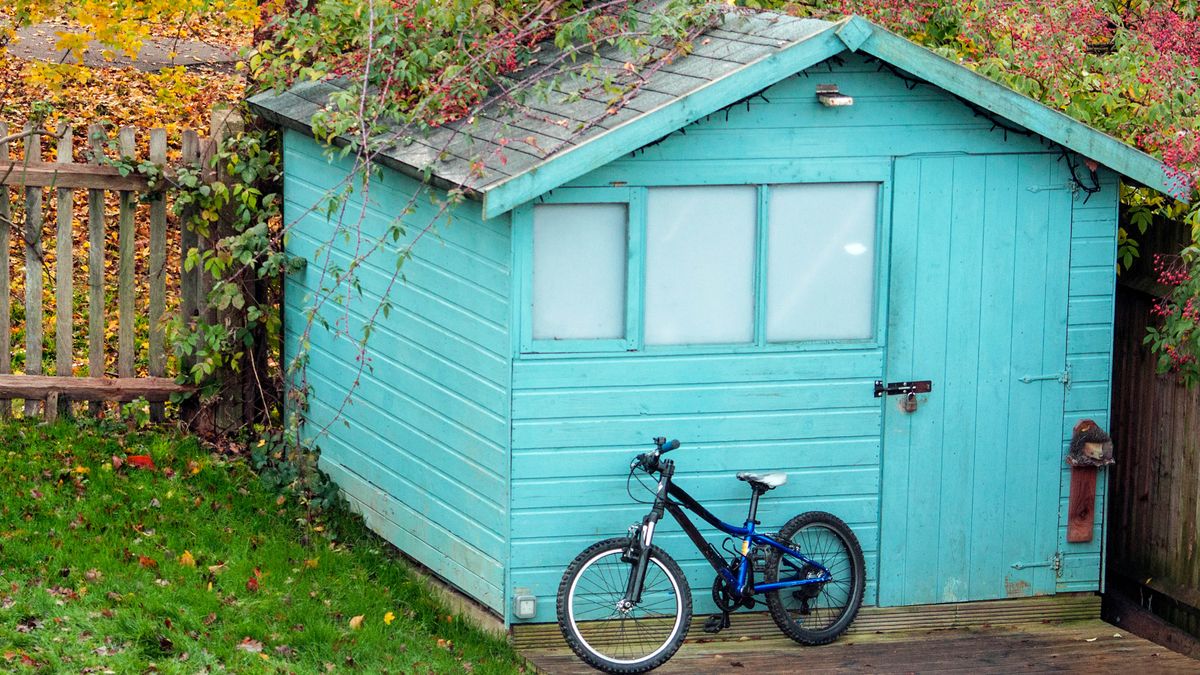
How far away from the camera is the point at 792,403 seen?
8.01 metres

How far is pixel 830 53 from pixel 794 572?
2.49 m

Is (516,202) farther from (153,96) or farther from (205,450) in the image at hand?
(153,96)

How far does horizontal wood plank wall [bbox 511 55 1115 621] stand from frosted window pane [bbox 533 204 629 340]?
0.15 meters

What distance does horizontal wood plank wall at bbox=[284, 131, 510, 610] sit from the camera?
7.80 meters

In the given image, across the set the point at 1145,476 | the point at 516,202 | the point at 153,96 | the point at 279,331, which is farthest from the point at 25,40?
the point at 1145,476

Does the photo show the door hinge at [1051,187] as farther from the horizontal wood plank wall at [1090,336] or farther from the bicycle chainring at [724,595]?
the bicycle chainring at [724,595]

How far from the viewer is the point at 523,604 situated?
7.75 meters

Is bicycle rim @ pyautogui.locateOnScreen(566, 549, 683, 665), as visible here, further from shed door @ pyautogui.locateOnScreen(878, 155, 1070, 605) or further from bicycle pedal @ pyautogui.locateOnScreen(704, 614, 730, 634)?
shed door @ pyautogui.locateOnScreen(878, 155, 1070, 605)

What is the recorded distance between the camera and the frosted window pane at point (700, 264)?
25.4 feet

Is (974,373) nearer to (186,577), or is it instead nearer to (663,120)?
(663,120)

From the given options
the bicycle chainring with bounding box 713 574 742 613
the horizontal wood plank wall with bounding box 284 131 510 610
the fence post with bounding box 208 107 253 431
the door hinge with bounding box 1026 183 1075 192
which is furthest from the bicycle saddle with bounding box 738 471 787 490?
the fence post with bounding box 208 107 253 431

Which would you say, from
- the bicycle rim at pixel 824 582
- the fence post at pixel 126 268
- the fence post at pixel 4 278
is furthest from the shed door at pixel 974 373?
the fence post at pixel 4 278

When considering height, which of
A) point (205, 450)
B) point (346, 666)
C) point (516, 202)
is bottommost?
point (346, 666)

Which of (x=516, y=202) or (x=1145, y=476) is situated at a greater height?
(x=516, y=202)
